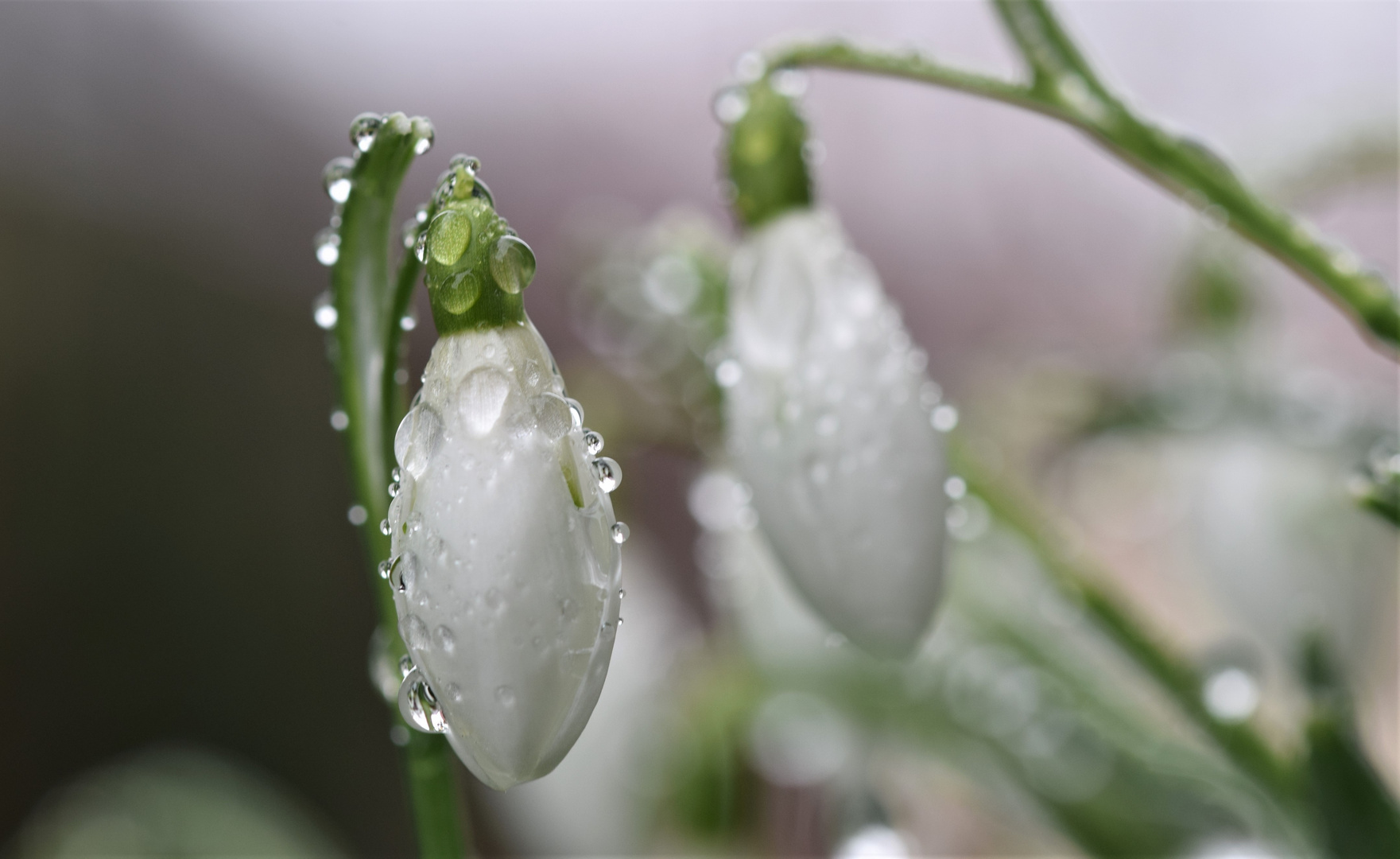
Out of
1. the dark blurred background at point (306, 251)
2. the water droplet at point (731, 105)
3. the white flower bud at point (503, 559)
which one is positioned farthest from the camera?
the dark blurred background at point (306, 251)

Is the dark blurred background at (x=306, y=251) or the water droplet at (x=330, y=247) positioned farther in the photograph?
the dark blurred background at (x=306, y=251)

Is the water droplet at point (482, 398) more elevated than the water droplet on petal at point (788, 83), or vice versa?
the water droplet on petal at point (788, 83)

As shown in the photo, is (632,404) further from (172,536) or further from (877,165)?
(877,165)

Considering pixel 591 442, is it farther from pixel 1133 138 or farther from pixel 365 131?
pixel 1133 138

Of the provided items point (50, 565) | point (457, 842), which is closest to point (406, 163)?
point (457, 842)

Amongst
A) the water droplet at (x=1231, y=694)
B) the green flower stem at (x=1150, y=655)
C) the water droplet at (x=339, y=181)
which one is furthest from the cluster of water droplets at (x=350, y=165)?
the water droplet at (x=1231, y=694)

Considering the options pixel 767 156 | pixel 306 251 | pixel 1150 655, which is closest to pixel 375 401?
pixel 767 156

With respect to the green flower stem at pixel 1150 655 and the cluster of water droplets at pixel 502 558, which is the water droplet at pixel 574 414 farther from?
the green flower stem at pixel 1150 655

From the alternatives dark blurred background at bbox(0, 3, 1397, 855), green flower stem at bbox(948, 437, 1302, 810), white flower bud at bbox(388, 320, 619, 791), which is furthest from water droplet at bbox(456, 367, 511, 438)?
dark blurred background at bbox(0, 3, 1397, 855)

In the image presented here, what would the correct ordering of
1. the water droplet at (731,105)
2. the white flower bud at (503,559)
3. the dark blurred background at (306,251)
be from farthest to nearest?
1. the dark blurred background at (306,251)
2. the water droplet at (731,105)
3. the white flower bud at (503,559)
